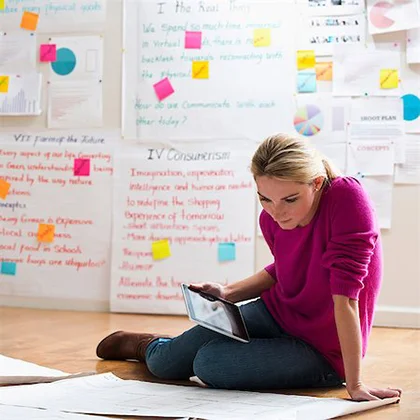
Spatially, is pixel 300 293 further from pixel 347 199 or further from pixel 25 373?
pixel 25 373

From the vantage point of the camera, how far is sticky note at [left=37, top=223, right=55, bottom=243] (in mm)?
3479

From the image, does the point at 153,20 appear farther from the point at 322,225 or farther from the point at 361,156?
the point at 322,225

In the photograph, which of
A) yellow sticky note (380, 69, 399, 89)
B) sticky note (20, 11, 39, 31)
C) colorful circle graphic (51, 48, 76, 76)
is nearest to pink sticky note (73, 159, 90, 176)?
colorful circle graphic (51, 48, 76, 76)

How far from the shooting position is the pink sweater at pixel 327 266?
177 cm

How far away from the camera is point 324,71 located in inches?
126

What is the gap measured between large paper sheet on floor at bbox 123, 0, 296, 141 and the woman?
4.17ft

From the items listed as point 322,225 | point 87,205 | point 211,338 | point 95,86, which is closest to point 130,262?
point 87,205

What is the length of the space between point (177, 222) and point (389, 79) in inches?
37.3

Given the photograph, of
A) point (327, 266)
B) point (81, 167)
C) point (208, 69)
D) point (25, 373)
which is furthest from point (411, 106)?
point (25, 373)

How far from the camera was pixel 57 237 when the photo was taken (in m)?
3.47

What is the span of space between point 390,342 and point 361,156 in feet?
2.41

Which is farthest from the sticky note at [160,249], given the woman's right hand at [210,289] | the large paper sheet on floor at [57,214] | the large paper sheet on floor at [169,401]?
the large paper sheet on floor at [169,401]

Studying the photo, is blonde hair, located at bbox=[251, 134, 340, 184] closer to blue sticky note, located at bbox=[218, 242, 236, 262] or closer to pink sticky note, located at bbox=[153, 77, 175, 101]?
blue sticky note, located at bbox=[218, 242, 236, 262]

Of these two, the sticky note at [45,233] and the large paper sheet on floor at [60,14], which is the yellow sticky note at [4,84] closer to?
the large paper sheet on floor at [60,14]
